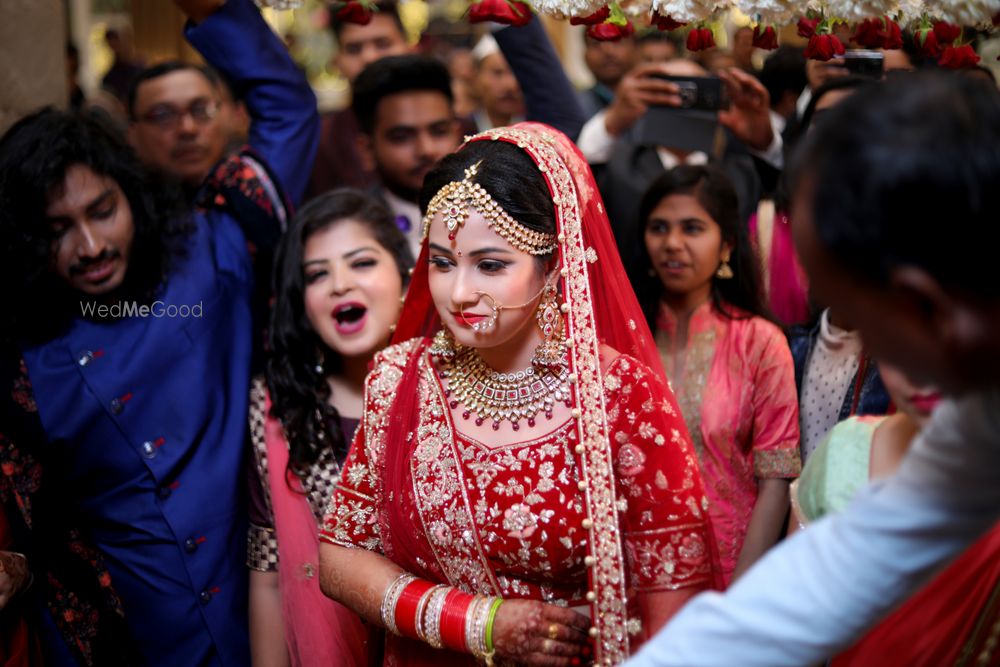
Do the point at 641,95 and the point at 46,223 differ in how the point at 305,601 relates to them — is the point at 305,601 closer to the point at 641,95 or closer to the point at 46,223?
the point at 46,223

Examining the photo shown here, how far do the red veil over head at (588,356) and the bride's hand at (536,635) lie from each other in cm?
6

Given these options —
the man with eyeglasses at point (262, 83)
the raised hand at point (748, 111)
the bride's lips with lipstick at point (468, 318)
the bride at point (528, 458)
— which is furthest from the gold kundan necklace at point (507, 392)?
the raised hand at point (748, 111)

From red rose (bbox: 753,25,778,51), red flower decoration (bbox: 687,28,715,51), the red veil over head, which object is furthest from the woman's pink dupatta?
red rose (bbox: 753,25,778,51)

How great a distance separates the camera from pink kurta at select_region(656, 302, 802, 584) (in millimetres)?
2680

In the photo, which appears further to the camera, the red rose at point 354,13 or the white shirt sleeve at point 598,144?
the white shirt sleeve at point 598,144

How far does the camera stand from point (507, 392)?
200 cm

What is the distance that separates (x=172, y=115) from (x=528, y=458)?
258 centimetres

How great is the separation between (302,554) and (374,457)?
54 centimetres

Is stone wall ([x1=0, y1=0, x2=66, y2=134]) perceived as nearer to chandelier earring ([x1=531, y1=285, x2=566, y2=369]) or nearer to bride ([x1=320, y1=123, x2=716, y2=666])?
bride ([x1=320, y1=123, x2=716, y2=666])

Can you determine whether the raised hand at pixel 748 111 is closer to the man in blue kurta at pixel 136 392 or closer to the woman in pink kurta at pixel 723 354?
the woman in pink kurta at pixel 723 354

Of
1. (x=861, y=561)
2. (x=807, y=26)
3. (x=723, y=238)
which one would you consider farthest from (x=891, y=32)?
(x=861, y=561)

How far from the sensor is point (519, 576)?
194cm

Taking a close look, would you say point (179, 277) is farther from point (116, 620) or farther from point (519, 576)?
point (519, 576)

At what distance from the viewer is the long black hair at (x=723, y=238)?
2.96 metres
